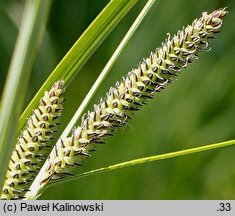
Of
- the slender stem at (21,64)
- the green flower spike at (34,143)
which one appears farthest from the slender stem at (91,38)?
the slender stem at (21,64)

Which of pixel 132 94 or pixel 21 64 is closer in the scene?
pixel 21 64

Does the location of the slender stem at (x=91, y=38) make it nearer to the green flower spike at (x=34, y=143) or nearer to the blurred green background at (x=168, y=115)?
the green flower spike at (x=34, y=143)

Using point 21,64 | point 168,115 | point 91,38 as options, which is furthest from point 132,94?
point 168,115

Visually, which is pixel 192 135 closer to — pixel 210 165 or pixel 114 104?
pixel 210 165

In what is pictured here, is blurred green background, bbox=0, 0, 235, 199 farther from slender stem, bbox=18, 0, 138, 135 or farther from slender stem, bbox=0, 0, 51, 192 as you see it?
slender stem, bbox=0, 0, 51, 192

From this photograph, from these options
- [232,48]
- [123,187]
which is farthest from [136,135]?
[232,48]

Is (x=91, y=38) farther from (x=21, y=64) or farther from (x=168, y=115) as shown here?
(x=168, y=115)
